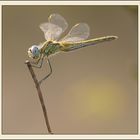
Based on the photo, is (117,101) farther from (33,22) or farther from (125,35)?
(33,22)

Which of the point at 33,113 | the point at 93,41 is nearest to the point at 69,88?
the point at 33,113

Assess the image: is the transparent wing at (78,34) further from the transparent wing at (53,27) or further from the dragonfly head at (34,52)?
the dragonfly head at (34,52)

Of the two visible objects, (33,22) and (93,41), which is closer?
(93,41)

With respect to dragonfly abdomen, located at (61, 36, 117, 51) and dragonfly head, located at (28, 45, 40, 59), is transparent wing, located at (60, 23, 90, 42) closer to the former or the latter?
dragonfly abdomen, located at (61, 36, 117, 51)

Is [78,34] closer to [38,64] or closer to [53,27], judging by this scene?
[53,27]

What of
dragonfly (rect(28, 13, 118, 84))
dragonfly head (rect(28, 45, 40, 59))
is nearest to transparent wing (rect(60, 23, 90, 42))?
dragonfly (rect(28, 13, 118, 84))
